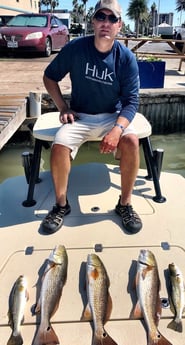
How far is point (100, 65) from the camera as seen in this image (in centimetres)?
251

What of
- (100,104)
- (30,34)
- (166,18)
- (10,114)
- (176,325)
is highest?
(166,18)

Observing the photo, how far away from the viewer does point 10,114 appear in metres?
4.80

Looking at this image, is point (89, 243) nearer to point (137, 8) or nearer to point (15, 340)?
point (15, 340)

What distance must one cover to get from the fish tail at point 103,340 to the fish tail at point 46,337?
17 centimetres

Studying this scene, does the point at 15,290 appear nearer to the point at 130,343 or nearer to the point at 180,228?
the point at 130,343

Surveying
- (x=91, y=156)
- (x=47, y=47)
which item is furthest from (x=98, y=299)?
(x=47, y=47)

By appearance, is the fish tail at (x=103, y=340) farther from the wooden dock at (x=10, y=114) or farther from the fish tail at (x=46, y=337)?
the wooden dock at (x=10, y=114)

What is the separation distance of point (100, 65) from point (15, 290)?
1626 millimetres

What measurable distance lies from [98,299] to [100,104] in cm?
147

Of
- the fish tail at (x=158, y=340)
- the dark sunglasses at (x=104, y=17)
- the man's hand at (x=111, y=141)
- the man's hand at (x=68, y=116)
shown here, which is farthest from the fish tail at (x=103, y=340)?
the dark sunglasses at (x=104, y=17)

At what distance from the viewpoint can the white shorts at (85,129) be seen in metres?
2.39

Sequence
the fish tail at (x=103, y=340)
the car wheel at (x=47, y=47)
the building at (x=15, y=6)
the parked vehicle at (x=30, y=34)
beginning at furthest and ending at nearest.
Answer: the building at (x=15, y=6) → the car wheel at (x=47, y=47) → the parked vehicle at (x=30, y=34) → the fish tail at (x=103, y=340)

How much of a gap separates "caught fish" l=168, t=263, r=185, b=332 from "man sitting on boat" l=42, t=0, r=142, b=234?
17.1 inches

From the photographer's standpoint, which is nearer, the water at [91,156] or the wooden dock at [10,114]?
the wooden dock at [10,114]
